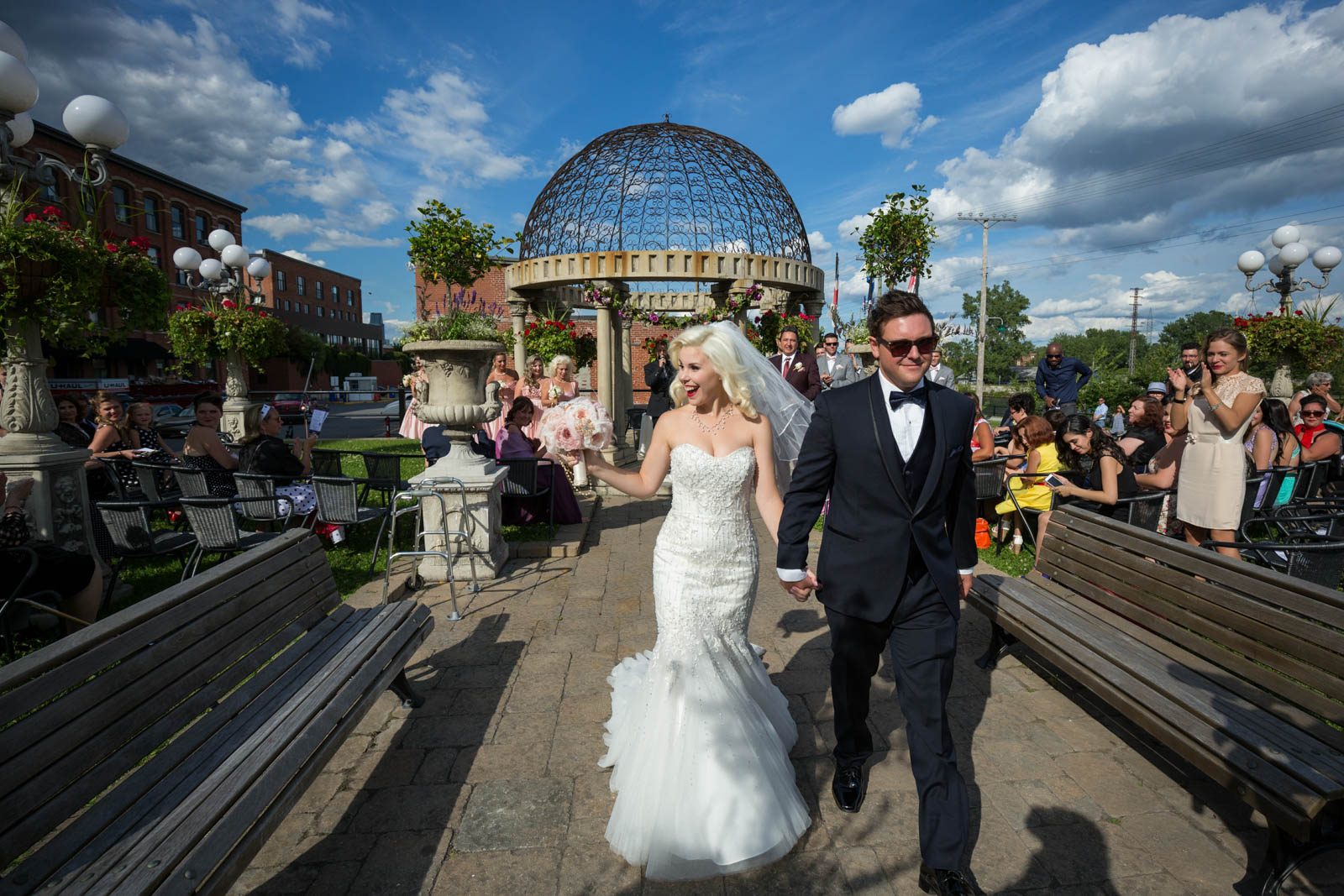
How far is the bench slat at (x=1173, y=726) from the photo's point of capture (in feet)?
6.83

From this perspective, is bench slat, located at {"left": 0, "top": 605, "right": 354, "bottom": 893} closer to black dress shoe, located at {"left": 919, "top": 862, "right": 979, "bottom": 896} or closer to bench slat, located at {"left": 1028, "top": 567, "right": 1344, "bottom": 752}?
black dress shoe, located at {"left": 919, "top": 862, "right": 979, "bottom": 896}

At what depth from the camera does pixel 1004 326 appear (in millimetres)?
83812

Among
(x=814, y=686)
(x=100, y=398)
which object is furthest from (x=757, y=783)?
(x=100, y=398)

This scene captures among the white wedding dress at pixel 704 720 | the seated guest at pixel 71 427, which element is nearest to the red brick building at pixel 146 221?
the seated guest at pixel 71 427

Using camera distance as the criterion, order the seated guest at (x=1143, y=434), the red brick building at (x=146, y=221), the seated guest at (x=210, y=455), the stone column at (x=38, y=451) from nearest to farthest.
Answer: the stone column at (x=38, y=451)
the seated guest at (x=210, y=455)
the seated guest at (x=1143, y=434)
the red brick building at (x=146, y=221)

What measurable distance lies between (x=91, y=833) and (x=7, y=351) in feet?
14.8

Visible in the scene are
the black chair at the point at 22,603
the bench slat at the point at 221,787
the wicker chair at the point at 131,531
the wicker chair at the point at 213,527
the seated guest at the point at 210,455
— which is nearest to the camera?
the bench slat at the point at 221,787

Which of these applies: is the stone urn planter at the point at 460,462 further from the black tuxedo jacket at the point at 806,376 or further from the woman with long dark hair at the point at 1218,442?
the woman with long dark hair at the point at 1218,442

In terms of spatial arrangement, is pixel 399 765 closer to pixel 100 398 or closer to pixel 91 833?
pixel 91 833

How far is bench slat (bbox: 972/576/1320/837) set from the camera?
2082mm

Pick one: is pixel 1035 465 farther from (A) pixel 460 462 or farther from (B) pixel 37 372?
(B) pixel 37 372

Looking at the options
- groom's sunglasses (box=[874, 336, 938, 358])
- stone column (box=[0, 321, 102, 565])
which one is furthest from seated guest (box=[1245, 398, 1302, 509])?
stone column (box=[0, 321, 102, 565])

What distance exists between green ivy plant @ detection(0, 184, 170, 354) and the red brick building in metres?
30.8

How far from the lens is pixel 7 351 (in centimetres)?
480
